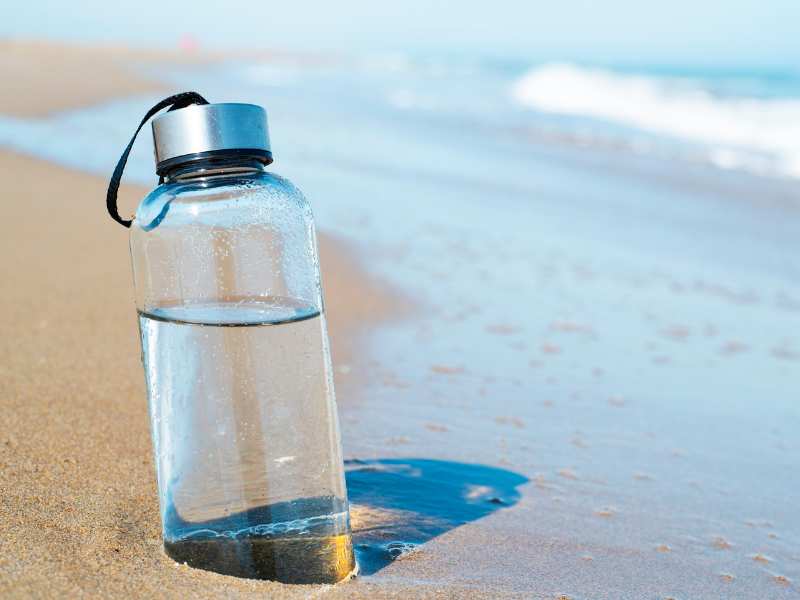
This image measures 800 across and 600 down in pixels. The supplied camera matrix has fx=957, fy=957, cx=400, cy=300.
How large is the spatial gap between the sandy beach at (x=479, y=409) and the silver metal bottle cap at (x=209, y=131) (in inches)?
29.9

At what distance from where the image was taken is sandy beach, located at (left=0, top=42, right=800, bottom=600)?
196cm

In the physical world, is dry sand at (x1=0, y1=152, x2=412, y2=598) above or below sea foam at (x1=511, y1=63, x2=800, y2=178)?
below

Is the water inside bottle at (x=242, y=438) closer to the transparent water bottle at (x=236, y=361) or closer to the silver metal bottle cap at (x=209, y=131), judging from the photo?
the transparent water bottle at (x=236, y=361)

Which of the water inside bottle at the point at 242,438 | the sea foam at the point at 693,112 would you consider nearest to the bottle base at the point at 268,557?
the water inside bottle at the point at 242,438

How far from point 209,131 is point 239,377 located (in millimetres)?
439

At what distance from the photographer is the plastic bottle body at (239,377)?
172 cm

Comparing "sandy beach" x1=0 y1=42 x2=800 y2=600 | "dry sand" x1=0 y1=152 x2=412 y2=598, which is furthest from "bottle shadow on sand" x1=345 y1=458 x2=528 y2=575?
"dry sand" x1=0 y1=152 x2=412 y2=598

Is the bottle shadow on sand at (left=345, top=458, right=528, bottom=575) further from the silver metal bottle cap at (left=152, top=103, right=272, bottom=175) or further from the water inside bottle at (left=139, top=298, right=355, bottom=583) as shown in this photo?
the silver metal bottle cap at (left=152, top=103, right=272, bottom=175)

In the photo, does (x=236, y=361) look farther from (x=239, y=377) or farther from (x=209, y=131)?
(x=209, y=131)

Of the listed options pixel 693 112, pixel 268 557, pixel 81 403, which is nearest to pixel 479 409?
pixel 81 403

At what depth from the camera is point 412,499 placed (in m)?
2.34

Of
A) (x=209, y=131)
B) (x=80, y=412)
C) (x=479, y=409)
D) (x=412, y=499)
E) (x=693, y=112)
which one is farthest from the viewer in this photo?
(x=693, y=112)

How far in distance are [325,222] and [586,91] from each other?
70.9 ft

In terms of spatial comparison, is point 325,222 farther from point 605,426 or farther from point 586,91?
point 586,91
